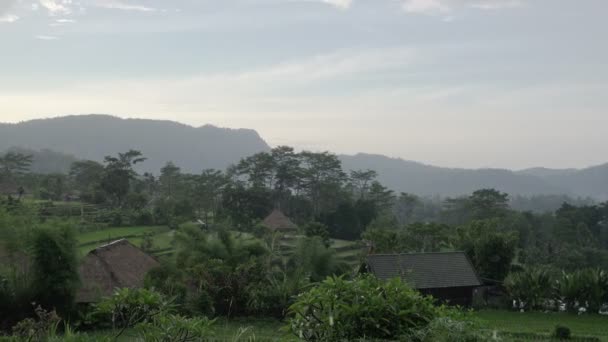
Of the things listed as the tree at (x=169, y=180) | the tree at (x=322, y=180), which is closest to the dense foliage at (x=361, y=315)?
the tree at (x=322, y=180)

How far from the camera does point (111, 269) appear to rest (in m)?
15.8

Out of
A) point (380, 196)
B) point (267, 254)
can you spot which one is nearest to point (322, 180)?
point (380, 196)

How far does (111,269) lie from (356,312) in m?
13.8

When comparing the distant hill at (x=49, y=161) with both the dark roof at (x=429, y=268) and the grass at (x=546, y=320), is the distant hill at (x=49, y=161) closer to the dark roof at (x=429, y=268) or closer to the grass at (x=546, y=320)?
the dark roof at (x=429, y=268)

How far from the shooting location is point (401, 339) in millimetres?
3500

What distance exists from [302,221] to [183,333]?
41.5 metres

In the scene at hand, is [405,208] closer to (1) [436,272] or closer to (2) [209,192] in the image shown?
(2) [209,192]

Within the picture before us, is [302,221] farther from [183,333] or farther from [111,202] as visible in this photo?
[183,333]

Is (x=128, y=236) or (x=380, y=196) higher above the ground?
(x=380, y=196)

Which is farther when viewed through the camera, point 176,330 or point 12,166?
point 12,166

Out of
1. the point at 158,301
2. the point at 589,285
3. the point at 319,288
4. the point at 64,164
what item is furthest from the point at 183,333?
the point at 64,164

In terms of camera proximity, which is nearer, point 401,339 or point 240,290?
point 401,339

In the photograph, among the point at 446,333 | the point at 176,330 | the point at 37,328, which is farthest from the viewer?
the point at 37,328

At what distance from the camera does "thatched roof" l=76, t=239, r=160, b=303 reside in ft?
48.6
